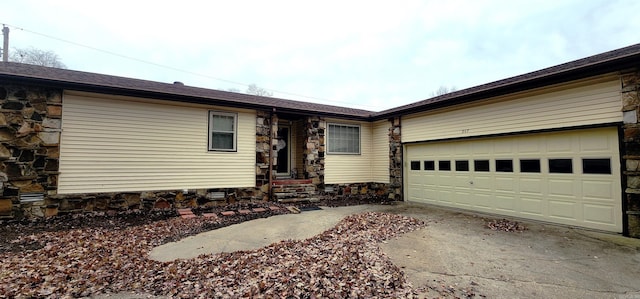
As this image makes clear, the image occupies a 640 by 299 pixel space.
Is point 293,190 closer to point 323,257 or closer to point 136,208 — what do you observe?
point 136,208

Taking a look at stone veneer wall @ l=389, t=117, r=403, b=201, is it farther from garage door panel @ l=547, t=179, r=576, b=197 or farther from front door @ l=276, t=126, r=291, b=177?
garage door panel @ l=547, t=179, r=576, b=197

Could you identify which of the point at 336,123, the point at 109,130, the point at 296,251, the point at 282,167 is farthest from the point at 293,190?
the point at 109,130

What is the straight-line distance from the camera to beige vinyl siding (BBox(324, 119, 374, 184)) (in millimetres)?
9719

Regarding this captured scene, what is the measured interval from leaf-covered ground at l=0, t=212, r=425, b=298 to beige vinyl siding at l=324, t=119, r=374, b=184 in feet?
16.1

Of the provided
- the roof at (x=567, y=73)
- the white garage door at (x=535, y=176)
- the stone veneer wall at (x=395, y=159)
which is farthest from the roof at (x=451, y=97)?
the white garage door at (x=535, y=176)

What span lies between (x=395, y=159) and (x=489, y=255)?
5.63 metres

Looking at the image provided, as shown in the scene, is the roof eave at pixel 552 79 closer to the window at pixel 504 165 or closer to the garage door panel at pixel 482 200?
the window at pixel 504 165

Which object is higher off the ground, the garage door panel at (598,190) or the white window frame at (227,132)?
the white window frame at (227,132)

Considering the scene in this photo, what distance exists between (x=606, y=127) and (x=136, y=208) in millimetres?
10800

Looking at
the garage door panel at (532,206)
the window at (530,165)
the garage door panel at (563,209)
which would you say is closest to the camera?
the garage door panel at (563,209)

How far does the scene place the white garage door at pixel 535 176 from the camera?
5.12 m

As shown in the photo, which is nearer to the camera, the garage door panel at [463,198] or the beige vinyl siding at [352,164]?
the garage door panel at [463,198]

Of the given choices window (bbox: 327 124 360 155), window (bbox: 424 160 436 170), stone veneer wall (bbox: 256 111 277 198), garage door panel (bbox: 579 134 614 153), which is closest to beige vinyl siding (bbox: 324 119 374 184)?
window (bbox: 327 124 360 155)

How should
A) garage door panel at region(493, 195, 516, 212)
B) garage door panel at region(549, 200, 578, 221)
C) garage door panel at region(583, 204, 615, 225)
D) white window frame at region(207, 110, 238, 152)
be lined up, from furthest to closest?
white window frame at region(207, 110, 238, 152), garage door panel at region(493, 195, 516, 212), garage door panel at region(549, 200, 578, 221), garage door panel at region(583, 204, 615, 225)
